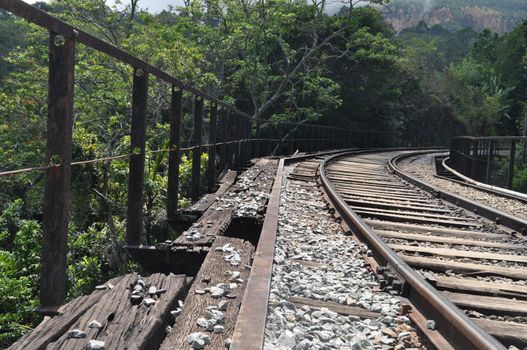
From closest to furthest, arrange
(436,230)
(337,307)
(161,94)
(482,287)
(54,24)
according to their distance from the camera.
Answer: (54,24) → (337,307) → (482,287) → (436,230) → (161,94)

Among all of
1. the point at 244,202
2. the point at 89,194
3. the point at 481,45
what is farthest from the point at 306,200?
the point at 481,45

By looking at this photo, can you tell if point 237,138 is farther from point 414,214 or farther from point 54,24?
point 54,24

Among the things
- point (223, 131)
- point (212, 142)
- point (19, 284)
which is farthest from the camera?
point (223, 131)

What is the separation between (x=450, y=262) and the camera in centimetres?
429

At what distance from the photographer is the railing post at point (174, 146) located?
18.4ft

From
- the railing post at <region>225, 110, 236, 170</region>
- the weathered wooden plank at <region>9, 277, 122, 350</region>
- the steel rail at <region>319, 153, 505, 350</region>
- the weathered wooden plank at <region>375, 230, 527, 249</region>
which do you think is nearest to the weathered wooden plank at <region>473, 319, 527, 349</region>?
the steel rail at <region>319, 153, 505, 350</region>

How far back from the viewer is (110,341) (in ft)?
7.72

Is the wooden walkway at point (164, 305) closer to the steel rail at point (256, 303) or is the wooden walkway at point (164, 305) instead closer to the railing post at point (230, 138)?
A: the steel rail at point (256, 303)

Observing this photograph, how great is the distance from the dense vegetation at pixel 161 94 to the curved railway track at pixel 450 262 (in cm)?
386

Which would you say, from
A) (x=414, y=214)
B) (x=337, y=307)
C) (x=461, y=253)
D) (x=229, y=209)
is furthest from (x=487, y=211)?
(x=337, y=307)

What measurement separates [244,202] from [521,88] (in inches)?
2729

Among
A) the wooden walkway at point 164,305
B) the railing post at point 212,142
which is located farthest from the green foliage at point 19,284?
the railing post at point 212,142

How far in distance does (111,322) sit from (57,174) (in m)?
0.83

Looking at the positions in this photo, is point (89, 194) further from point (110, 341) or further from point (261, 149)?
point (261, 149)
